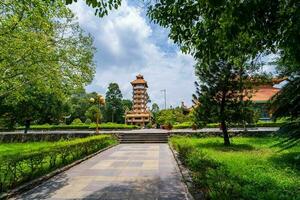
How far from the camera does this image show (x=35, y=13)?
1127 cm

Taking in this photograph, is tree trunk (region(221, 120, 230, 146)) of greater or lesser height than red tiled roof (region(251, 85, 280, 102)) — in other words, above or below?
below

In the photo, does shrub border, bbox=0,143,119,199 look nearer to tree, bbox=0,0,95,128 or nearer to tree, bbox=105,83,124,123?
tree, bbox=0,0,95,128

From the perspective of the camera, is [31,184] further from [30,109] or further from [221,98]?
[30,109]

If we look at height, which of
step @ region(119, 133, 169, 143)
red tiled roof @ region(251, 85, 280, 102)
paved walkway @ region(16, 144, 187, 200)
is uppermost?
red tiled roof @ region(251, 85, 280, 102)

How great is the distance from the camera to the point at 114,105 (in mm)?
91250

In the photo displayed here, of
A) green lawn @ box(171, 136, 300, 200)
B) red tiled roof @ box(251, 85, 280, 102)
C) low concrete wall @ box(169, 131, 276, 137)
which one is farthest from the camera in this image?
red tiled roof @ box(251, 85, 280, 102)

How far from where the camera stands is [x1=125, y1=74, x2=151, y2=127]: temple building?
285 ft

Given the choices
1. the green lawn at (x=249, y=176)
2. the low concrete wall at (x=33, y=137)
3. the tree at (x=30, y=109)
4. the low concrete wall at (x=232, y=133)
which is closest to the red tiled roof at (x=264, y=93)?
the low concrete wall at (x=232, y=133)

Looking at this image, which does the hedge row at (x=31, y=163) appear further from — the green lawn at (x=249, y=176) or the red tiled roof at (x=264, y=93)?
the red tiled roof at (x=264, y=93)

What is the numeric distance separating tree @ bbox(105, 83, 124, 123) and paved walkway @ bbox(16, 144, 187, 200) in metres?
72.5

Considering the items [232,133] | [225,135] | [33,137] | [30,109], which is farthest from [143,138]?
[30,109]

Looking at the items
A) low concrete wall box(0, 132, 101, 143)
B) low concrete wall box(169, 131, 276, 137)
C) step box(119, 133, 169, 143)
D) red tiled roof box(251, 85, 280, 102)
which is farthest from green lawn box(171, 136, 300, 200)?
red tiled roof box(251, 85, 280, 102)

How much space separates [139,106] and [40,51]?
7879 centimetres

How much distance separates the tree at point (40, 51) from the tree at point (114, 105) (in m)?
71.4
